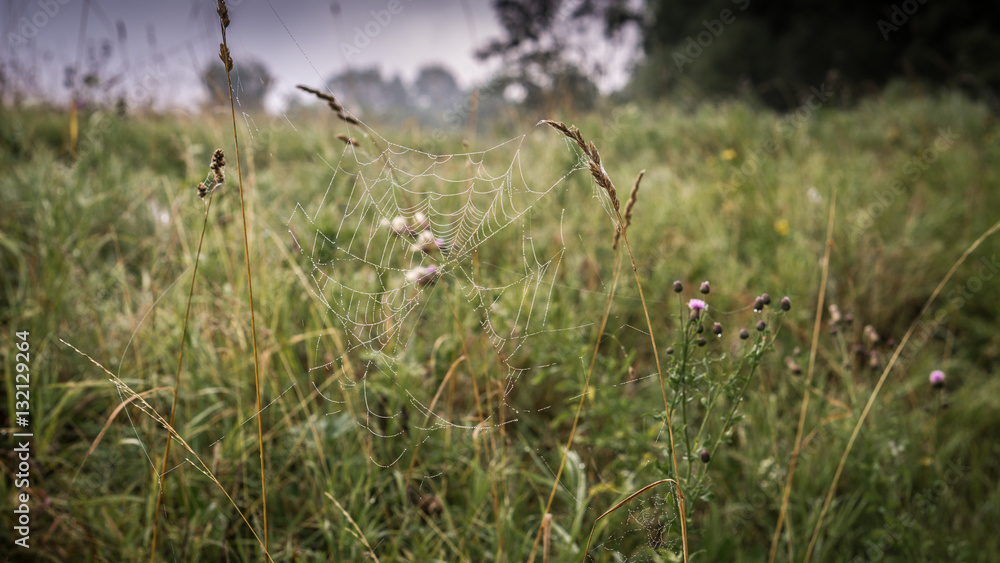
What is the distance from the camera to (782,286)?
2.27 m

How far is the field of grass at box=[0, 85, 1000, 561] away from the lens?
4.17 feet

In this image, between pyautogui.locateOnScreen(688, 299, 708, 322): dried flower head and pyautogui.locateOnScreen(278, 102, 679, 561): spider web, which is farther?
pyautogui.locateOnScreen(278, 102, 679, 561): spider web

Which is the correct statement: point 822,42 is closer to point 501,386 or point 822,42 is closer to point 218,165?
point 501,386

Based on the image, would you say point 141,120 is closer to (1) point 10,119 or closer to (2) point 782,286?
(1) point 10,119

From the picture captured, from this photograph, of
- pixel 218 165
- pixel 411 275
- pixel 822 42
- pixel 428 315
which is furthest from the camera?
pixel 822 42

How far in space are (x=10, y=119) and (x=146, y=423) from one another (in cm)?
472

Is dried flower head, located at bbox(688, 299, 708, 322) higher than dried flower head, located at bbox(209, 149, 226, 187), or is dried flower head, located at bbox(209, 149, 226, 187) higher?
dried flower head, located at bbox(209, 149, 226, 187)

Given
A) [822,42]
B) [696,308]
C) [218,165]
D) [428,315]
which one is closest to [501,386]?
[696,308]

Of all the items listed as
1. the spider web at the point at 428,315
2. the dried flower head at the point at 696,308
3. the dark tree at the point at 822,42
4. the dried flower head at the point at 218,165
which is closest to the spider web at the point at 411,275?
the spider web at the point at 428,315

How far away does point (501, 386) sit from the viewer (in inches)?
42.4

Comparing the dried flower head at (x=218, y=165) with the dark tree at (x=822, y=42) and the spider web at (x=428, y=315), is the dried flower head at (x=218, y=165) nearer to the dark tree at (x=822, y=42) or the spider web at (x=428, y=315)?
the spider web at (x=428, y=315)

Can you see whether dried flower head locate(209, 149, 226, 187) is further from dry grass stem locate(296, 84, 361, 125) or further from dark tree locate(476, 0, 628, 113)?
dark tree locate(476, 0, 628, 113)

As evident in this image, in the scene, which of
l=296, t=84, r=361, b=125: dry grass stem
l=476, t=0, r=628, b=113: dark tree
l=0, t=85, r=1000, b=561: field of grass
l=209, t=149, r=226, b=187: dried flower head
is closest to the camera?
l=209, t=149, r=226, b=187: dried flower head

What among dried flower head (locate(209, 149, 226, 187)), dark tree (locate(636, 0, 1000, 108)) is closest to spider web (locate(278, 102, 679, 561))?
dried flower head (locate(209, 149, 226, 187))
